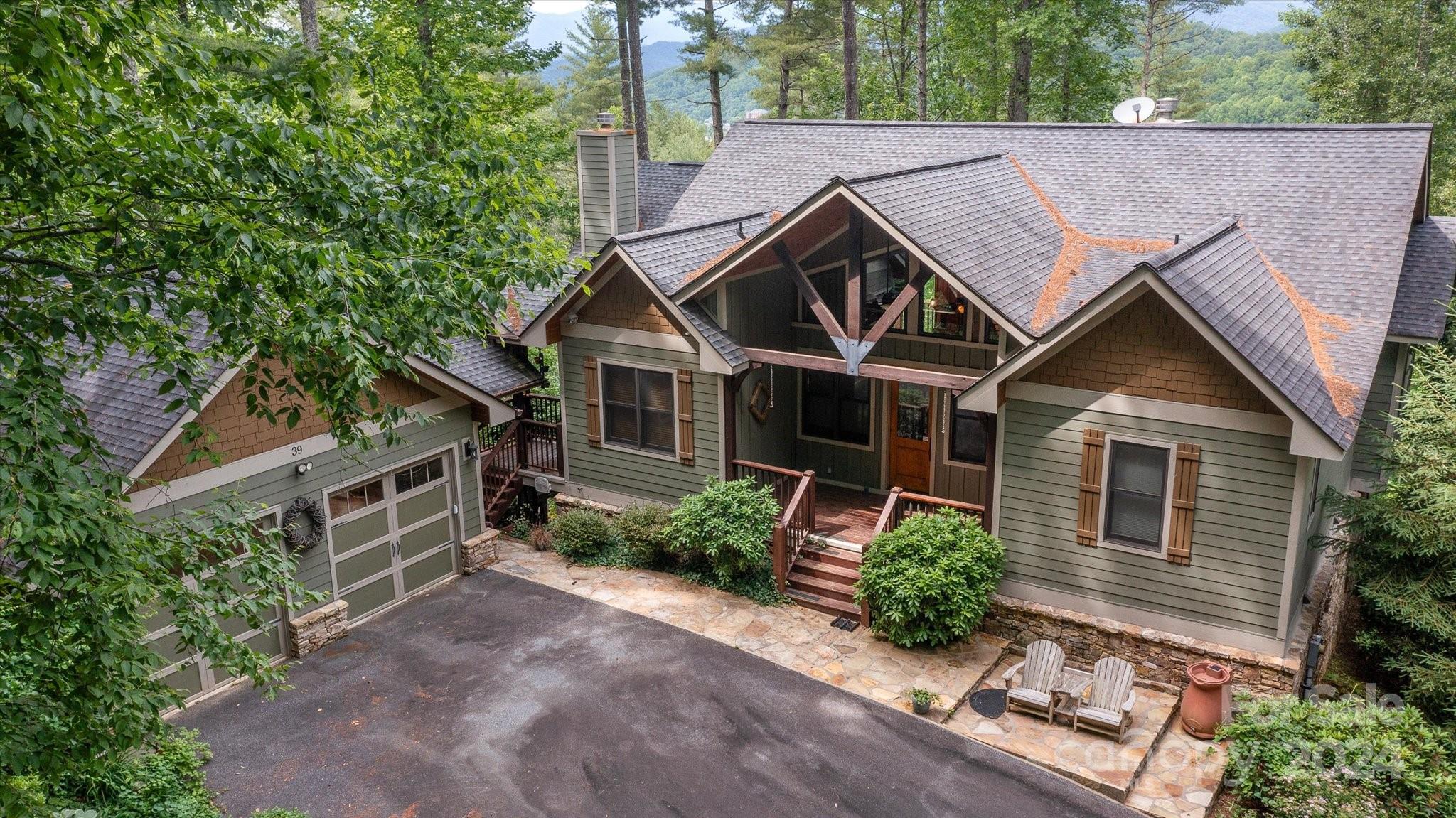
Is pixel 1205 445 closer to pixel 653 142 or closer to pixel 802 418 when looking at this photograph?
pixel 802 418

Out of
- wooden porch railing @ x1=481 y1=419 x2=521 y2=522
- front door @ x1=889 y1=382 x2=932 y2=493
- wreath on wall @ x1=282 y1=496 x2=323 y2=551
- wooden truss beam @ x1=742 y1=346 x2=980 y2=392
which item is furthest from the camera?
wooden porch railing @ x1=481 y1=419 x2=521 y2=522

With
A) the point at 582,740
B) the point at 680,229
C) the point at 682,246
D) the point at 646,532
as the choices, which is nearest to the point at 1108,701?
the point at 582,740

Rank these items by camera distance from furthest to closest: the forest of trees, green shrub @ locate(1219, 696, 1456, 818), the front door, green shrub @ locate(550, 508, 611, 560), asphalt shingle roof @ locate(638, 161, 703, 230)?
1. the forest of trees
2. asphalt shingle roof @ locate(638, 161, 703, 230)
3. the front door
4. green shrub @ locate(550, 508, 611, 560)
5. green shrub @ locate(1219, 696, 1456, 818)

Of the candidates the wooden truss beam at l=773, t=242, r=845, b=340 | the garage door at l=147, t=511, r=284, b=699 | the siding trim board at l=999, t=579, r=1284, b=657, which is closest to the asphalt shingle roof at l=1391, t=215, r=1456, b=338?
the siding trim board at l=999, t=579, r=1284, b=657

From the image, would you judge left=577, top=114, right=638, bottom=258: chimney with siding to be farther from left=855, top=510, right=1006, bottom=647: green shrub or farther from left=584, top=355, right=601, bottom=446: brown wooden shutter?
left=855, top=510, right=1006, bottom=647: green shrub

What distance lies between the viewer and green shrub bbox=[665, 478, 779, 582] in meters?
13.7

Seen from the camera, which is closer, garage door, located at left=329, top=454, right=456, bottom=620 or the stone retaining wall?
the stone retaining wall

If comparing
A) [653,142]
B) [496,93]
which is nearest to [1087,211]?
[496,93]

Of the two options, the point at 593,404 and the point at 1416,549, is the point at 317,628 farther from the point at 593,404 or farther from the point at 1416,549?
the point at 1416,549

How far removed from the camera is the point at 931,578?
1198 cm

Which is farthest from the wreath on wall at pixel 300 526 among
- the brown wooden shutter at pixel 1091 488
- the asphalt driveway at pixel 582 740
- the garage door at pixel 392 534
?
the brown wooden shutter at pixel 1091 488

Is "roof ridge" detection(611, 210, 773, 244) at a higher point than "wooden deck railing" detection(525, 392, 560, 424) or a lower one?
higher

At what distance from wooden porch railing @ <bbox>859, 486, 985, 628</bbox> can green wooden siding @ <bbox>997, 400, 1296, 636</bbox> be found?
53 cm

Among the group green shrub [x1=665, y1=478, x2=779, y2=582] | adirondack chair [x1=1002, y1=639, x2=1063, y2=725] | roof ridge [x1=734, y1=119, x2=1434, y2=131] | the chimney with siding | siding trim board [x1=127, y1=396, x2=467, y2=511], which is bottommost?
adirondack chair [x1=1002, y1=639, x2=1063, y2=725]
